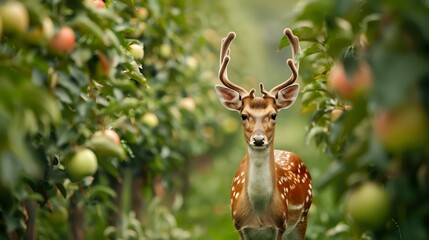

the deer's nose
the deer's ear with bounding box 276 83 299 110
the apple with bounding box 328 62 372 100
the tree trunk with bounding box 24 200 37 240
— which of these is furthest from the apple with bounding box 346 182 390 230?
the tree trunk with bounding box 24 200 37 240

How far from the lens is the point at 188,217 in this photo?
9.44 meters

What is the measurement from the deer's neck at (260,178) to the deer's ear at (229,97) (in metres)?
0.34

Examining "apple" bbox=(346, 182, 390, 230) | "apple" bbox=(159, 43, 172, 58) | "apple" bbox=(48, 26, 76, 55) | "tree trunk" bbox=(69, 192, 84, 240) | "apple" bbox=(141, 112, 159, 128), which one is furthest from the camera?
"apple" bbox=(159, 43, 172, 58)

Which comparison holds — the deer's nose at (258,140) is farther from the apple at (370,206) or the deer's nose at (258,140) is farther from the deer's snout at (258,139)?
the apple at (370,206)

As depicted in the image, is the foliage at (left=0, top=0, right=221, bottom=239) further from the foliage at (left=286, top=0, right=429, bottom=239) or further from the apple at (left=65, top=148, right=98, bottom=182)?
the foliage at (left=286, top=0, right=429, bottom=239)

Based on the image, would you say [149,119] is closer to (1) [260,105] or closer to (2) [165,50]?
(2) [165,50]

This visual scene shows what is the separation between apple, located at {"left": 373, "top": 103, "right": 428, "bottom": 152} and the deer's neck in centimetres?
201

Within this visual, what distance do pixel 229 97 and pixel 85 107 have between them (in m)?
1.52

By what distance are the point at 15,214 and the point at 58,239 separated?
279 centimetres

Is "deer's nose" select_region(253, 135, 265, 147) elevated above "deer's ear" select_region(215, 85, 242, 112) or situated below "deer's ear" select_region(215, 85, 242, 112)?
below

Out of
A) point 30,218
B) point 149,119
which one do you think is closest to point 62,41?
point 30,218

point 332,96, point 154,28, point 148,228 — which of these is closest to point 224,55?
point 332,96

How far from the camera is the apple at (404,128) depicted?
2.14 meters

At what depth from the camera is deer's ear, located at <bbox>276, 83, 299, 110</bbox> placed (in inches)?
170
